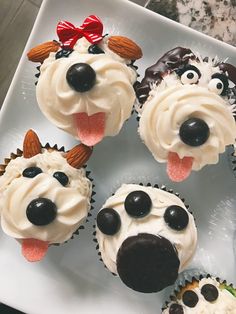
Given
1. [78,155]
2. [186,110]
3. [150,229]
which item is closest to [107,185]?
[78,155]

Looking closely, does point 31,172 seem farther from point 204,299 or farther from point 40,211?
point 204,299

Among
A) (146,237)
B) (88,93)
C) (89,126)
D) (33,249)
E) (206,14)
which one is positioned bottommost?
(33,249)

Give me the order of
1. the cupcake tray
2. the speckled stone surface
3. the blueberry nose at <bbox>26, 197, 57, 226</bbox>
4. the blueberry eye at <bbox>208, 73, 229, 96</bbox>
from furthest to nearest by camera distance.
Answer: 1. the speckled stone surface
2. the cupcake tray
3. the blueberry eye at <bbox>208, 73, 229, 96</bbox>
4. the blueberry nose at <bbox>26, 197, 57, 226</bbox>

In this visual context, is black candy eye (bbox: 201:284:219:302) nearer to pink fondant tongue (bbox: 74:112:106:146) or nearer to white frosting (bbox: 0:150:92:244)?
white frosting (bbox: 0:150:92:244)

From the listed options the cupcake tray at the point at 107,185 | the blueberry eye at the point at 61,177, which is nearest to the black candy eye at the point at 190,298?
the cupcake tray at the point at 107,185

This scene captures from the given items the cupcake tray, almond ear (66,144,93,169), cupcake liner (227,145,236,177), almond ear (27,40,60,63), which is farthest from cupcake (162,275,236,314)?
almond ear (27,40,60,63)
